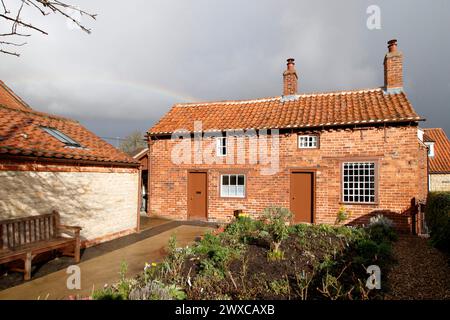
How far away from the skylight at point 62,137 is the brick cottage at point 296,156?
5489 mm

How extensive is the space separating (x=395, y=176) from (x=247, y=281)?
8849 millimetres

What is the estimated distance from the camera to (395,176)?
10828 mm

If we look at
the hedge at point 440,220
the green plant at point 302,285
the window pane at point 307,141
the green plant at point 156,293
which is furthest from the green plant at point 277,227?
the window pane at point 307,141

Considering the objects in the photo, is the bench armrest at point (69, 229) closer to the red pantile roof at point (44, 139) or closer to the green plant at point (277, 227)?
the red pantile roof at point (44, 139)

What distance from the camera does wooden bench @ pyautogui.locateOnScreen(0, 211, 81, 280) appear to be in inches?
225

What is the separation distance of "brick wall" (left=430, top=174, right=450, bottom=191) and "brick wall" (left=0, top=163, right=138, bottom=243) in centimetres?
2262

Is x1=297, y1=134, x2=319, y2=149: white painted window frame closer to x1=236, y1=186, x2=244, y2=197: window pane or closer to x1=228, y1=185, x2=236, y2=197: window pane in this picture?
x1=236, y1=186, x2=244, y2=197: window pane

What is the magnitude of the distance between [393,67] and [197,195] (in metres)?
11.4

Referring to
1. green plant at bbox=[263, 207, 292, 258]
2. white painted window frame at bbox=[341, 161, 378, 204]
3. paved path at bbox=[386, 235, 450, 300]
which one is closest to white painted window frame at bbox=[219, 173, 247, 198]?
white painted window frame at bbox=[341, 161, 378, 204]

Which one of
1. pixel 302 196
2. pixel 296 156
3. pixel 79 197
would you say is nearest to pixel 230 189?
pixel 302 196

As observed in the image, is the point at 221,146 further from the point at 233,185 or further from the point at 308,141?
the point at 308,141

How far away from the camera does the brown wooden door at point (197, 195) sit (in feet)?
45.5
